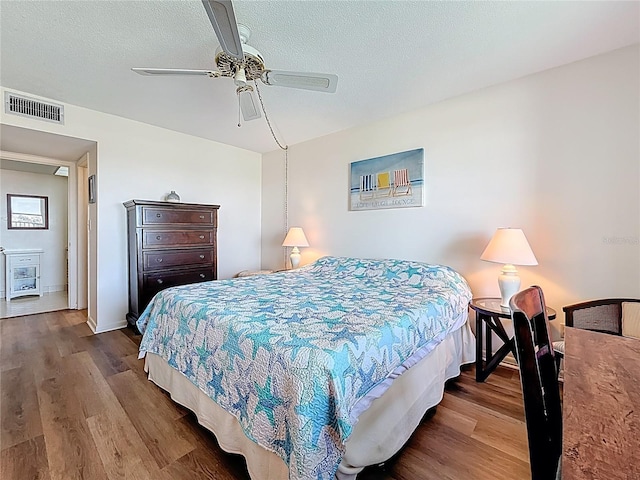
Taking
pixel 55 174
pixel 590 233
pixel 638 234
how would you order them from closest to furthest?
pixel 638 234, pixel 590 233, pixel 55 174

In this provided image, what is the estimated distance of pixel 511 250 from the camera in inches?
85.8

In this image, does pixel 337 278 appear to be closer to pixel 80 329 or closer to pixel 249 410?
pixel 249 410

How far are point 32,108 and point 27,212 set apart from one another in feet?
11.2

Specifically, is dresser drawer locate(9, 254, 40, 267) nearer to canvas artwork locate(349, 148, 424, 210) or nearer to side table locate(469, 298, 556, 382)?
canvas artwork locate(349, 148, 424, 210)

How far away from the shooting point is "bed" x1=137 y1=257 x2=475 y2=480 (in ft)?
3.63

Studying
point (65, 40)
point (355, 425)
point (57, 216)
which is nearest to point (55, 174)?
point (57, 216)

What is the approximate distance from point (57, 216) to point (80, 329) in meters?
3.34

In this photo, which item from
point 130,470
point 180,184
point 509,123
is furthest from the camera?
point 180,184

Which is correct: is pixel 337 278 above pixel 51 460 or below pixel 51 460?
above

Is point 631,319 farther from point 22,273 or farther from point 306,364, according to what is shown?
point 22,273

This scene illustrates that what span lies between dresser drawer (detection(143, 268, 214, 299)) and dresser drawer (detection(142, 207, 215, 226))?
1.96 ft

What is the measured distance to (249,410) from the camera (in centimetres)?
128

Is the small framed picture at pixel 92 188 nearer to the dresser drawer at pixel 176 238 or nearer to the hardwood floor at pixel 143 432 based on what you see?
the dresser drawer at pixel 176 238

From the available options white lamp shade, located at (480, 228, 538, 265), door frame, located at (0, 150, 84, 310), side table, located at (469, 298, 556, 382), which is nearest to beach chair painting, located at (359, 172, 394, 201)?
white lamp shade, located at (480, 228, 538, 265)
